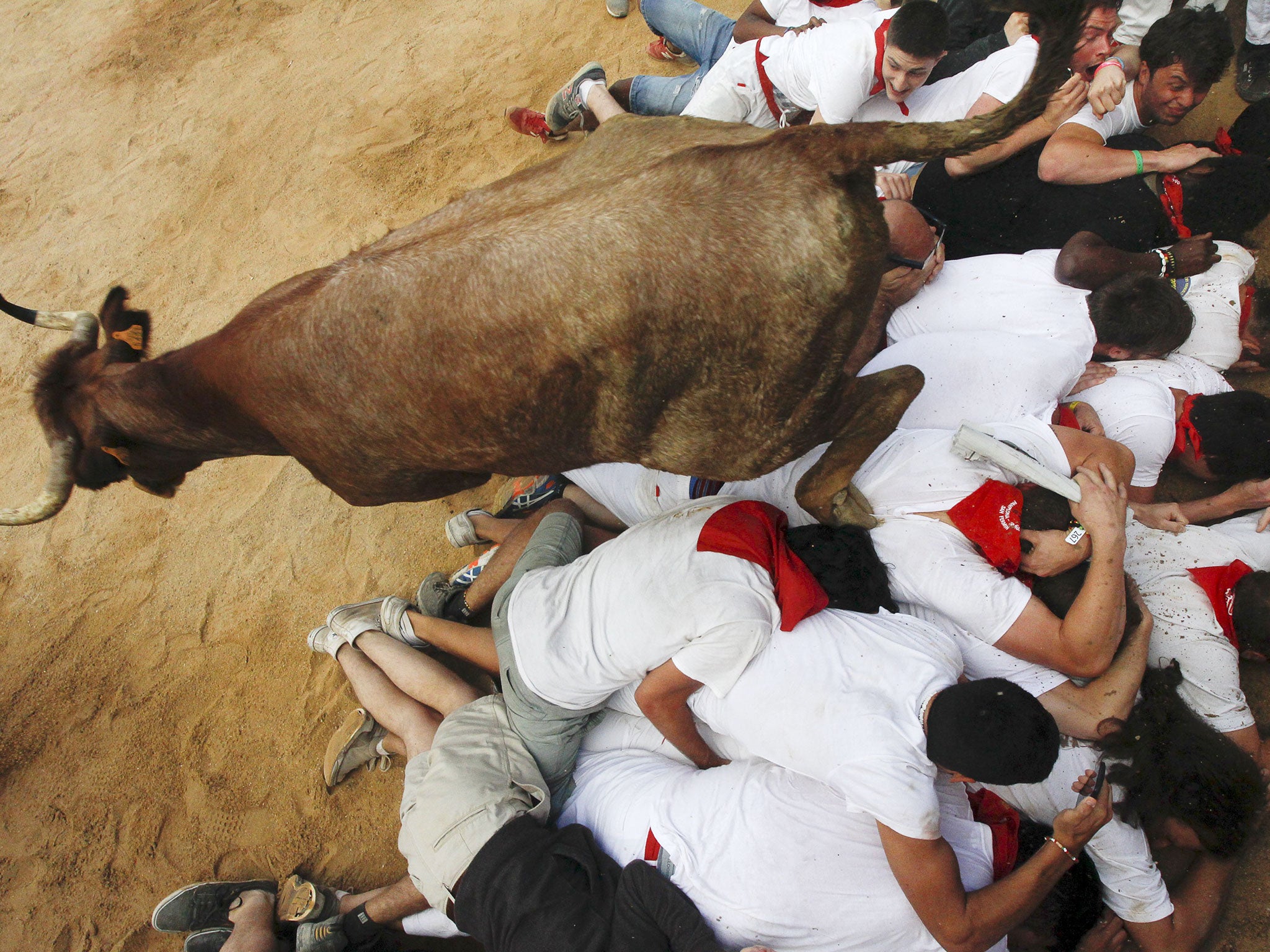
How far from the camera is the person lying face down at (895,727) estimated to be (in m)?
2.26

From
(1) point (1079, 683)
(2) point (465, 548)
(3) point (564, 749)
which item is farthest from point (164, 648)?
(1) point (1079, 683)

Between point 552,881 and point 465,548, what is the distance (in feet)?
6.98

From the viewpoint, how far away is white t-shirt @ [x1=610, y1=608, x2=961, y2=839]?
7.53 ft

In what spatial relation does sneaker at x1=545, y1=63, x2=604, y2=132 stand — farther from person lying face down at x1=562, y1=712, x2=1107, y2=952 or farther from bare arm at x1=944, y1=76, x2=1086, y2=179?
person lying face down at x1=562, y1=712, x2=1107, y2=952

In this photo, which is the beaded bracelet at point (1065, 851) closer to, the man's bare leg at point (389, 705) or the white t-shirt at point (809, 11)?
the man's bare leg at point (389, 705)

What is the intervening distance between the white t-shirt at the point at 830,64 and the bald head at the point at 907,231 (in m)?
0.85

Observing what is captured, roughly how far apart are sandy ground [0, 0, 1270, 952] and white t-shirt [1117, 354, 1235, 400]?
1423 mm

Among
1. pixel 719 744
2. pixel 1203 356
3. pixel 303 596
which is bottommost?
pixel 1203 356

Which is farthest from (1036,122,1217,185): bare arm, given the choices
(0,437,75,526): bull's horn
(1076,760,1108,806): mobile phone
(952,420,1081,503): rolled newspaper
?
(0,437,75,526): bull's horn

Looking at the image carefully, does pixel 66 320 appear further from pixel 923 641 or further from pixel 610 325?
pixel 923 641

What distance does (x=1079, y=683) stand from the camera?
279cm

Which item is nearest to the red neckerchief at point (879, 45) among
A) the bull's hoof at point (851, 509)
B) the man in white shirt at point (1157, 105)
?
the man in white shirt at point (1157, 105)

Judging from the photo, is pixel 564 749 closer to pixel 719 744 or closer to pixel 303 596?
pixel 719 744

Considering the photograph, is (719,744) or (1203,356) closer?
(719,744)
